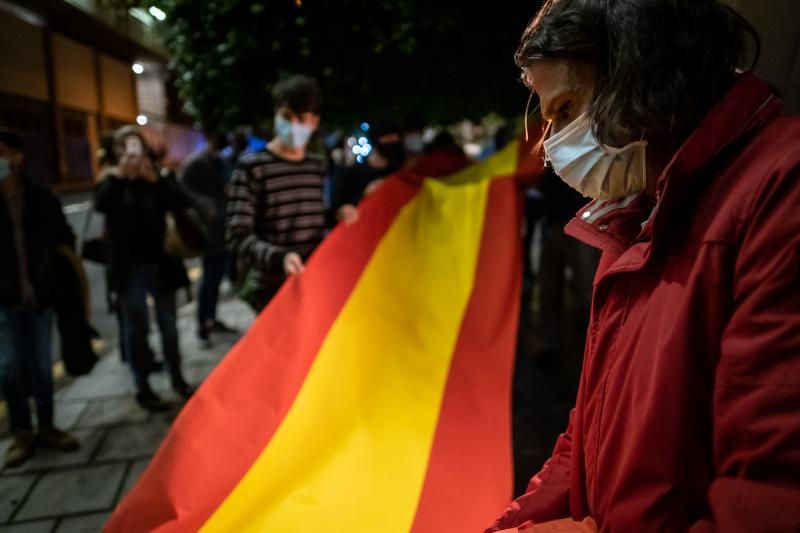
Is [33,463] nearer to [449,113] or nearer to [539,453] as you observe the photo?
[539,453]

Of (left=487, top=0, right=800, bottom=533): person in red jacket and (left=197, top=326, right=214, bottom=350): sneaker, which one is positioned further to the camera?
(left=197, top=326, right=214, bottom=350): sneaker

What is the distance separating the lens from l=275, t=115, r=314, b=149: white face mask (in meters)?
3.08

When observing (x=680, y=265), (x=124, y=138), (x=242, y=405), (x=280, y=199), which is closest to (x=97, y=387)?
(x=124, y=138)

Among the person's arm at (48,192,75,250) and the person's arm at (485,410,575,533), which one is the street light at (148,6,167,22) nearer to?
the person's arm at (48,192,75,250)

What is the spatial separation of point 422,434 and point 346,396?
39 centimetres

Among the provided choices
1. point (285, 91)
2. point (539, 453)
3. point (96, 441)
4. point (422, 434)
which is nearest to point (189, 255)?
point (96, 441)

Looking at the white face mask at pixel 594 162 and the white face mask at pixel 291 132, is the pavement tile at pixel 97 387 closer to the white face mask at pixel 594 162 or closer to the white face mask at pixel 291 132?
the white face mask at pixel 291 132

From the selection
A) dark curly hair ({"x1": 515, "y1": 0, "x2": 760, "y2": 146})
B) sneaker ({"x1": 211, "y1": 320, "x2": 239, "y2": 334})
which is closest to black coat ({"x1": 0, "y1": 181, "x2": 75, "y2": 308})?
sneaker ({"x1": 211, "y1": 320, "x2": 239, "y2": 334})

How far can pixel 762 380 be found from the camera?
70 centimetres

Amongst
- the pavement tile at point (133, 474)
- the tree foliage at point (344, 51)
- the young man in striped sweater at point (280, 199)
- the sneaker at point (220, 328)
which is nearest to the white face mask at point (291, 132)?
the young man in striped sweater at point (280, 199)

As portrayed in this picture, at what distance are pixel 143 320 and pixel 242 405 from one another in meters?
2.02

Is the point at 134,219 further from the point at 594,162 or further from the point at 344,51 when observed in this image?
the point at 594,162

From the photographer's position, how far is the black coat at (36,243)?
10.2 feet

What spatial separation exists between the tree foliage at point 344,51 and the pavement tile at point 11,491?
2.80 metres
